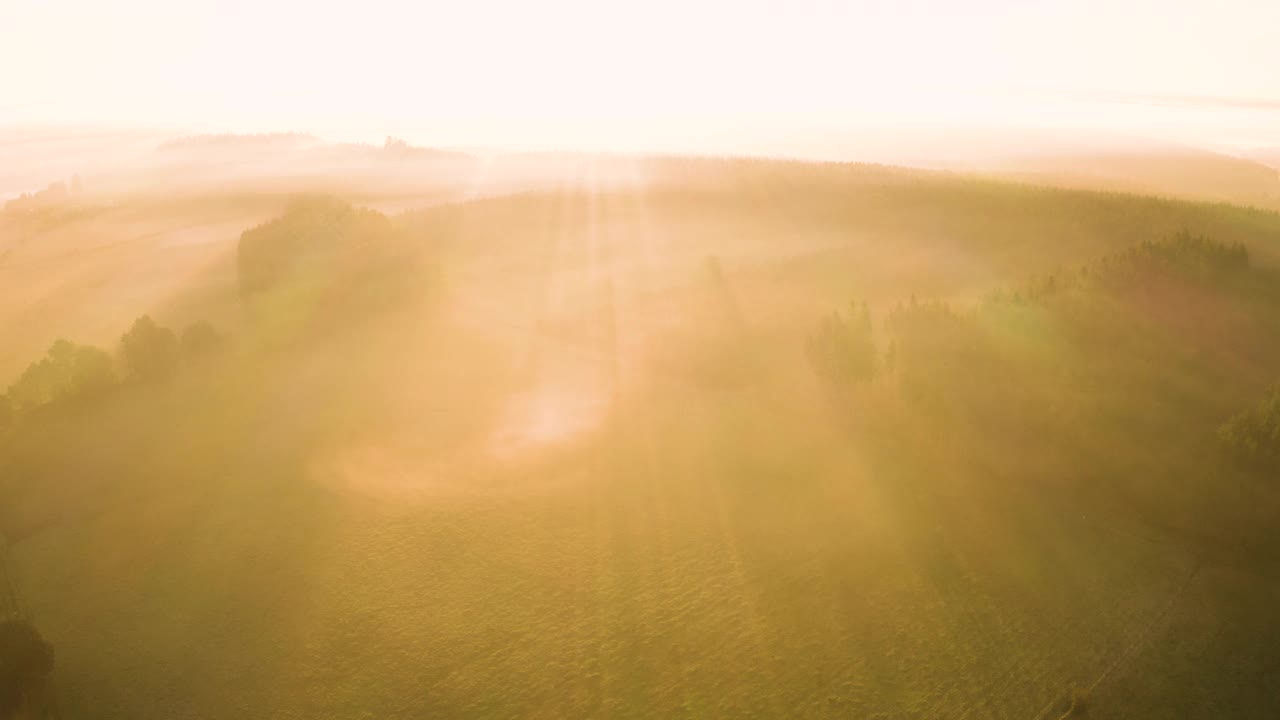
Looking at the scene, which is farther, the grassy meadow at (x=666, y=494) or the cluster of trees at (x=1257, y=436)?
the cluster of trees at (x=1257, y=436)

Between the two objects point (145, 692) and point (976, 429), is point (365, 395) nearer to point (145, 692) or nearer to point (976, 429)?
point (145, 692)

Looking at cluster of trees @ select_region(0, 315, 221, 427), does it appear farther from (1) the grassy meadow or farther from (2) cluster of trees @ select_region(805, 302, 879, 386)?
(2) cluster of trees @ select_region(805, 302, 879, 386)

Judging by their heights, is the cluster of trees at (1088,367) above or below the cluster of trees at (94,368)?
above

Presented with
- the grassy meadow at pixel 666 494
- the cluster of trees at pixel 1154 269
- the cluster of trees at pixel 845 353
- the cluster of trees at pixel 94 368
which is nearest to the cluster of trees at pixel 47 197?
the grassy meadow at pixel 666 494

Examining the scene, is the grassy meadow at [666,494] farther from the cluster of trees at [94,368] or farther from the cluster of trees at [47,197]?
the cluster of trees at [47,197]

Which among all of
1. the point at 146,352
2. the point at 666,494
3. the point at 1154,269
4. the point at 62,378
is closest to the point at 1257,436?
the point at 1154,269

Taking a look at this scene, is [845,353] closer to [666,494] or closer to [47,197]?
[666,494]

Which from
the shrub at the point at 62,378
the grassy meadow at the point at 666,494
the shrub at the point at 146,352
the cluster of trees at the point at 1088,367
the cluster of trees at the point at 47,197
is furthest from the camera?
the cluster of trees at the point at 47,197
